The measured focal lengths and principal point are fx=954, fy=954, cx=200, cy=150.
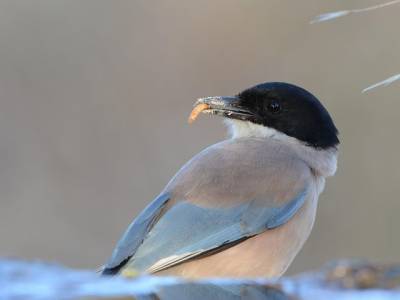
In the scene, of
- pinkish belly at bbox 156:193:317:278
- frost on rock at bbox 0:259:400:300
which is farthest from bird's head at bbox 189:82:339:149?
frost on rock at bbox 0:259:400:300

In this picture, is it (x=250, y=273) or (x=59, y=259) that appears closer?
(x=250, y=273)

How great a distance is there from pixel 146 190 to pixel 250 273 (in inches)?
190

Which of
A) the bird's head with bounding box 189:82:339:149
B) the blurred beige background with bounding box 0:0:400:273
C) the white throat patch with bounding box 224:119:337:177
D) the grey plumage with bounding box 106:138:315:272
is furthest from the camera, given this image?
the blurred beige background with bounding box 0:0:400:273

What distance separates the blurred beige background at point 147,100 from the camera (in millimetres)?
8352

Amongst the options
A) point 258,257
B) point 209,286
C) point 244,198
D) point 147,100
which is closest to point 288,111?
point 244,198

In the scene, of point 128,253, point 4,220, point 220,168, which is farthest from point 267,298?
point 4,220

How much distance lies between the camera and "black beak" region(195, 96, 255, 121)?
16.4 ft

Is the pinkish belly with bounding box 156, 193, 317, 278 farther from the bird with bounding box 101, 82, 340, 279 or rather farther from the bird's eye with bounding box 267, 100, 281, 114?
the bird's eye with bounding box 267, 100, 281, 114

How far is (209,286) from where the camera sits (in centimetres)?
213

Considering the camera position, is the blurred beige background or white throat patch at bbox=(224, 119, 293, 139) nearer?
white throat patch at bbox=(224, 119, 293, 139)

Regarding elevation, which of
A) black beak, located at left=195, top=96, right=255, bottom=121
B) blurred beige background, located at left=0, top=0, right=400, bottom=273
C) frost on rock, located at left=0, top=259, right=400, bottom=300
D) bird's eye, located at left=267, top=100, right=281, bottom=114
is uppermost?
frost on rock, located at left=0, top=259, right=400, bottom=300

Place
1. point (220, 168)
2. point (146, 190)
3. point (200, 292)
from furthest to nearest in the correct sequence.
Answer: point (146, 190) → point (220, 168) → point (200, 292)

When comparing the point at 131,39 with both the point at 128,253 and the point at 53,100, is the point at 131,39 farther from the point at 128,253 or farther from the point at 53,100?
the point at 128,253

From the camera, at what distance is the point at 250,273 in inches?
159
